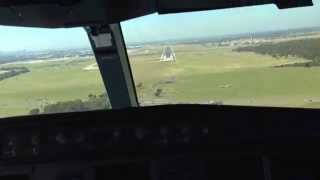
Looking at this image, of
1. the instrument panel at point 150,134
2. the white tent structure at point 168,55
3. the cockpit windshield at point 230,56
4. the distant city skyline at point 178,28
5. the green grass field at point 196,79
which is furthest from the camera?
the white tent structure at point 168,55

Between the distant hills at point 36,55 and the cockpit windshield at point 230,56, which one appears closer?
the cockpit windshield at point 230,56

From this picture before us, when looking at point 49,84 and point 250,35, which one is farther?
point 49,84

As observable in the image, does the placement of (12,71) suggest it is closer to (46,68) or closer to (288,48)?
(46,68)

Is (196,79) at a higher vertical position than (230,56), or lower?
lower

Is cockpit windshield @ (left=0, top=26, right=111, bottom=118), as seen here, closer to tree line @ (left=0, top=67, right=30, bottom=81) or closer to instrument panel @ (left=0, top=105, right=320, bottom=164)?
tree line @ (left=0, top=67, right=30, bottom=81)

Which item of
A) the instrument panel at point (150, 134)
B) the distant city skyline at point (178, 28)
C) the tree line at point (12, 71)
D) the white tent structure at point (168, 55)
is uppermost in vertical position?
the instrument panel at point (150, 134)

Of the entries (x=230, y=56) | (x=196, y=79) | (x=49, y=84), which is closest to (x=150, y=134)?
(x=230, y=56)

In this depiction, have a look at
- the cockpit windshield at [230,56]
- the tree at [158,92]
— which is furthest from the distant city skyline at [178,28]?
the tree at [158,92]

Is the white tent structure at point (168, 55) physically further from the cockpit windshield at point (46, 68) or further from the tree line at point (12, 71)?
the tree line at point (12, 71)

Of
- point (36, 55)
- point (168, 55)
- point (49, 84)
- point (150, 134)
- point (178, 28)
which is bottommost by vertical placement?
point (49, 84)
